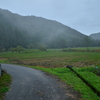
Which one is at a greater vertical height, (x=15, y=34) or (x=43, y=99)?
(x=15, y=34)

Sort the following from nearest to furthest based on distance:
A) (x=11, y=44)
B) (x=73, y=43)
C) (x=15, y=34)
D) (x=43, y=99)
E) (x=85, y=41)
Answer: (x=43, y=99)
(x=85, y=41)
(x=11, y=44)
(x=15, y=34)
(x=73, y=43)

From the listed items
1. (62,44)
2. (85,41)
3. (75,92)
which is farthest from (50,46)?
(75,92)

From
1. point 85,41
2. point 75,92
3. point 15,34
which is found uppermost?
point 15,34

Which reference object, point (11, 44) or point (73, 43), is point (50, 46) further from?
point (11, 44)

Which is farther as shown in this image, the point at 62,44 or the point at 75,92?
the point at 62,44

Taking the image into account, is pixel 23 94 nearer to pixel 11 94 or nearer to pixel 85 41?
pixel 11 94

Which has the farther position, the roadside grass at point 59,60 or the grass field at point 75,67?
the roadside grass at point 59,60

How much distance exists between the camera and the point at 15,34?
525ft

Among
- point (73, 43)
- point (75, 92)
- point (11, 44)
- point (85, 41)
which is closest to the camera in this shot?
point (75, 92)

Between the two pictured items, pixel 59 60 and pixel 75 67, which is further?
pixel 59 60

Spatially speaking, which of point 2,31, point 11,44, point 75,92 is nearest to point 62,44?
point 11,44

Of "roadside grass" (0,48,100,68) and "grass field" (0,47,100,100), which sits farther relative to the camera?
"roadside grass" (0,48,100,68)

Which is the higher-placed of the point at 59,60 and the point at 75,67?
the point at 75,67

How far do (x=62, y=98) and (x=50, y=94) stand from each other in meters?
1.06
